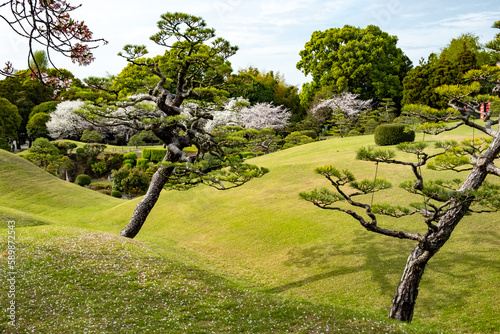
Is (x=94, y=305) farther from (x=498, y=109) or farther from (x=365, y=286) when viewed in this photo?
(x=498, y=109)

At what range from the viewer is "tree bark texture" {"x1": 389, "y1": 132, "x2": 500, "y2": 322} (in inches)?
258

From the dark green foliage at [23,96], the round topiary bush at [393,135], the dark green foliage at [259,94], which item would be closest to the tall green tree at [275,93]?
the dark green foliage at [259,94]

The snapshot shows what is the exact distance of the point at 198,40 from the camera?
11070 millimetres

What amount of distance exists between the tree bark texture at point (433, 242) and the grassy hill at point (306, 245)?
1.49ft

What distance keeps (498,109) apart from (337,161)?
10629 mm

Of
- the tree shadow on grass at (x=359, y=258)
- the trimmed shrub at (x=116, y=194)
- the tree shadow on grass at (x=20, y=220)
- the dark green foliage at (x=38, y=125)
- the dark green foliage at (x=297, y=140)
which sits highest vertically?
the dark green foliage at (x=38, y=125)

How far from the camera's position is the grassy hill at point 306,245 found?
26.4 ft

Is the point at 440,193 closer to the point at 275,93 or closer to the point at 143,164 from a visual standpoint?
the point at 143,164

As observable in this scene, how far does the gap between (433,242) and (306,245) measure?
16.0 feet

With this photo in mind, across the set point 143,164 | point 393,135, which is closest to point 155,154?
point 143,164

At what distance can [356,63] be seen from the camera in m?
35.5

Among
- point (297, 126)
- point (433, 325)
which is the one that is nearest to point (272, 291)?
point (433, 325)

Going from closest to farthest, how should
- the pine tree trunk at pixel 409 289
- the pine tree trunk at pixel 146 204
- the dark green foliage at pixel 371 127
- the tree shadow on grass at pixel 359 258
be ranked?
the pine tree trunk at pixel 409 289, the tree shadow on grass at pixel 359 258, the pine tree trunk at pixel 146 204, the dark green foliage at pixel 371 127

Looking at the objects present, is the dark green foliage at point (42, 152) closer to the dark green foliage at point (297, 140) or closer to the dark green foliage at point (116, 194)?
the dark green foliage at point (116, 194)
